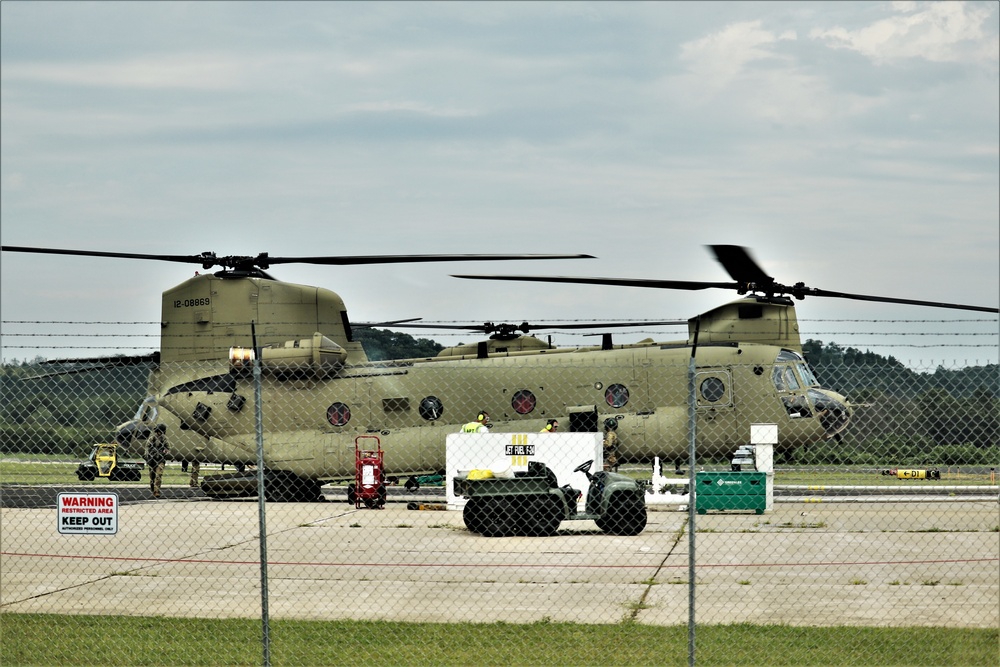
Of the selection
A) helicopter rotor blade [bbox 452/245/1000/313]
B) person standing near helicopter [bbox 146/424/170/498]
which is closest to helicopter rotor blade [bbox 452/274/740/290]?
helicopter rotor blade [bbox 452/245/1000/313]

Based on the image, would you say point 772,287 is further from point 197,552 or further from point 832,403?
point 197,552

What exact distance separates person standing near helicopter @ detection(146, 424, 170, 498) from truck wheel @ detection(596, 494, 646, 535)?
442 inches

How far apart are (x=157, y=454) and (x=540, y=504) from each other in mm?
11385

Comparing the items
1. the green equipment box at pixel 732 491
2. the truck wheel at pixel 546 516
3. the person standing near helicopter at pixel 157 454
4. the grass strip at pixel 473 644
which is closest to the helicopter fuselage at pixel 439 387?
the person standing near helicopter at pixel 157 454

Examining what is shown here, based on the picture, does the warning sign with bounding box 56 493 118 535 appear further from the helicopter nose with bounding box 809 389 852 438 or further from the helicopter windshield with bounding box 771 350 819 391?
the helicopter nose with bounding box 809 389 852 438

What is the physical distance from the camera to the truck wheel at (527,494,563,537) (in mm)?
15102

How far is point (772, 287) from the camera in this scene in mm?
17016

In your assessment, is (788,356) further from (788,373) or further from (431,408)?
(431,408)

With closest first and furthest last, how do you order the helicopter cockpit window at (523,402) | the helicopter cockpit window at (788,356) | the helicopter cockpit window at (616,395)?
the helicopter cockpit window at (788,356), the helicopter cockpit window at (616,395), the helicopter cockpit window at (523,402)

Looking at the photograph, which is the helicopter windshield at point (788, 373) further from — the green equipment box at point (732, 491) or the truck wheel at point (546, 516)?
the truck wheel at point (546, 516)

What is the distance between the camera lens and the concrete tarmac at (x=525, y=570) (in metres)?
10.3

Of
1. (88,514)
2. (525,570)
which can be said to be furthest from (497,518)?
(88,514)

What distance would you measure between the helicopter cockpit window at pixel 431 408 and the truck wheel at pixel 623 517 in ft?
23.3

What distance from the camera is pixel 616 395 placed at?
21797mm
